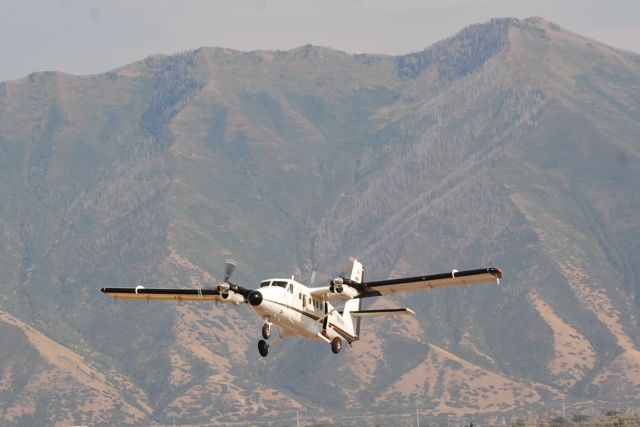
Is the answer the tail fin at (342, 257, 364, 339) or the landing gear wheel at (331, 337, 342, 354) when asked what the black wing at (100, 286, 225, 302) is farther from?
the tail fin at (342, 257, 364, 339)

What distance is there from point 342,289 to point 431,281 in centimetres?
618

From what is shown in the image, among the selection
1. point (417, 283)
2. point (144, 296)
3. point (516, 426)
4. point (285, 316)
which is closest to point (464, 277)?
point (417, 283)

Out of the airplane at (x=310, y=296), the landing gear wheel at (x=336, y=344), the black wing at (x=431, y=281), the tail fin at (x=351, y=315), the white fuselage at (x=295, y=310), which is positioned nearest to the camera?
the black wing at (x=431, y=281)

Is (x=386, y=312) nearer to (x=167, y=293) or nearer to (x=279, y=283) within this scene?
(x=279, y=283)

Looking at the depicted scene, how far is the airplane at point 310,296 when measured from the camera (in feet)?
324

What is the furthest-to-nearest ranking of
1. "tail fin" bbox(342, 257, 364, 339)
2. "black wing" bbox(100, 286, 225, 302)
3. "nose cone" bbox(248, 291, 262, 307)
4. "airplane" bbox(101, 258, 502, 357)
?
"tail fin" bbox(342, 257, 364, 339), "black wing" bbox(100, 286, 225, 302), "airplane" bbox(101, 258, 502, 357), "nose cone" bbox(248, 291, 262, 307)

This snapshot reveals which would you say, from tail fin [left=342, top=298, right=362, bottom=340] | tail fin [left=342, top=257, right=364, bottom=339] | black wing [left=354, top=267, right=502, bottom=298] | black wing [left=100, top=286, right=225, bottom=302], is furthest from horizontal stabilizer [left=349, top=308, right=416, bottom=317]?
black wing [left=100, top=286, right=225, bottom=302]

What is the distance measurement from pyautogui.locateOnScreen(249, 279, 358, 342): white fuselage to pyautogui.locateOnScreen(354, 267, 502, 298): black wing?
3.10 metres

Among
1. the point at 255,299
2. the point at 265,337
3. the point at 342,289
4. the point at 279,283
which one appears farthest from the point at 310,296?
the point at 255,299

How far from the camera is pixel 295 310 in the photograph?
101 m

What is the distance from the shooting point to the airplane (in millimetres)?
98625

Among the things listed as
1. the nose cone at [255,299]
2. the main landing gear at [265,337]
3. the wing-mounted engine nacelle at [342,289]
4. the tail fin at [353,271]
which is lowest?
the main landing gear at [265,337]

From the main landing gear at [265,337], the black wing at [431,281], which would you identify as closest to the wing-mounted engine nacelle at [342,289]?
the black wing at [431,281]

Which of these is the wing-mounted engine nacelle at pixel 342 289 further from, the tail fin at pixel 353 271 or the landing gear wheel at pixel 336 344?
the landing gear wheel at pixel 336 344
